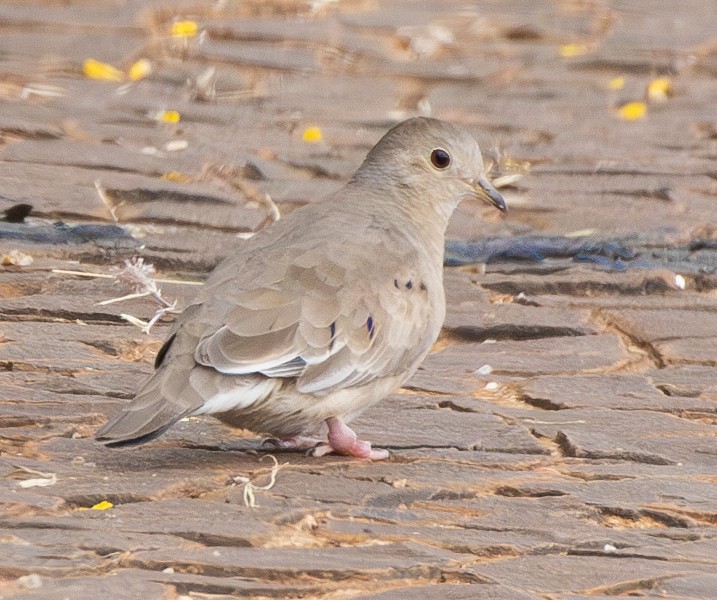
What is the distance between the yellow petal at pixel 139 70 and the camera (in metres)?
9.95

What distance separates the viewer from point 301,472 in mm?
5180

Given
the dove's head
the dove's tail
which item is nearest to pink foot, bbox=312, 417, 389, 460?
the dove's tail

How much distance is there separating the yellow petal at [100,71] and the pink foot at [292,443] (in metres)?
4.93

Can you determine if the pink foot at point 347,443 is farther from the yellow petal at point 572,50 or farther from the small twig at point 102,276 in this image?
the yellow petal at point 572,50

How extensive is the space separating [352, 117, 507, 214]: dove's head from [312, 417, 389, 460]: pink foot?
3.68 ft

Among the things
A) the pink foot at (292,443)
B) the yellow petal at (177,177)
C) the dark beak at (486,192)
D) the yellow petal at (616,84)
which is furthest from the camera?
the yellow petal at (616,84)

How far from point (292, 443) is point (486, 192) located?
142 centimetres

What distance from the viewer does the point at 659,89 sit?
1020 centimetres

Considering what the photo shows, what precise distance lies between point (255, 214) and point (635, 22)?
476 cm

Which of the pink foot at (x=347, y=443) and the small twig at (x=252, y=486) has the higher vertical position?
the pink foot at (x=347, y=443)

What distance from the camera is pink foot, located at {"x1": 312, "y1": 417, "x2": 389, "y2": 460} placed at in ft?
17.3

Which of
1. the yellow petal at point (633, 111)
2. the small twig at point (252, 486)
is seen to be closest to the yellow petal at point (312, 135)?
the yellow petal at point (633, 111)

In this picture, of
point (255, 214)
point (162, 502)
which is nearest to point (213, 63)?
point (255, 214)

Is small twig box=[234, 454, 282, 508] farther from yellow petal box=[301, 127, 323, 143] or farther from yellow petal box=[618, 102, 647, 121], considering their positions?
yellow petal box=[618, 102, 647, 121]
